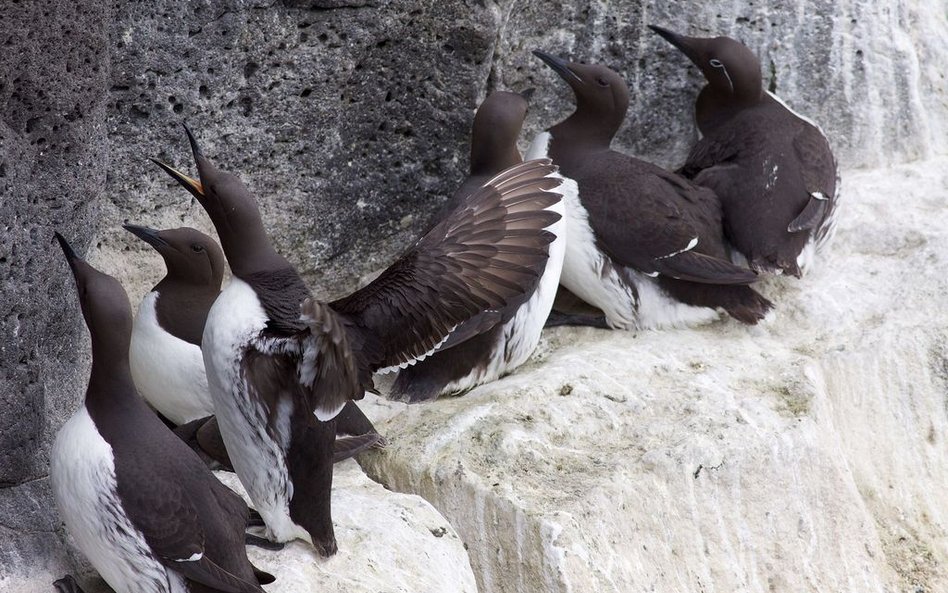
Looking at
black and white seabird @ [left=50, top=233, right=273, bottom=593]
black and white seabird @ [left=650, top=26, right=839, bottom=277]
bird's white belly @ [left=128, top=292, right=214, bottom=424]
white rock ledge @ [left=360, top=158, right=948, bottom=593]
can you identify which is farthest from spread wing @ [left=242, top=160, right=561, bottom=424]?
black and white seabird @ [left=650, top=26, right=839, bottom=277]

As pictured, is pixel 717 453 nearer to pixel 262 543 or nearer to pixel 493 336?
pixel 493 336

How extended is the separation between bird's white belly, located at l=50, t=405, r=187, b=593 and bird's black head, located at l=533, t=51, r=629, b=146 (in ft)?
8.89

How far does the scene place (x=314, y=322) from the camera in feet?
11.3

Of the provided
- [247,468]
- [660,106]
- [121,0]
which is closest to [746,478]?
[247,468]

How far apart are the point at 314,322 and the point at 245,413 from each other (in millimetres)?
644

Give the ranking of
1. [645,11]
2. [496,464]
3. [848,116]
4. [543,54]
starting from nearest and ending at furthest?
[496,464]
[543,54]
[645,11]
[848,116]

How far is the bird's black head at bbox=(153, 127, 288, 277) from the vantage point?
412cm

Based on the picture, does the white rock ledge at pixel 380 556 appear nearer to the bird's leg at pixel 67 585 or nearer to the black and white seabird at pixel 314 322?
the black and white seabird at pixel 314 322

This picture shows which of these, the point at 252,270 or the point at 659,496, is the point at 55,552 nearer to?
the point at 252,270

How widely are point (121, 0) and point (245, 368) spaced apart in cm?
159

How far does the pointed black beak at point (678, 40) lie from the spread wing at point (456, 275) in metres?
1.77

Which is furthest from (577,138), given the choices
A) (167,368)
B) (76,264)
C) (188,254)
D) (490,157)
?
(76,264)

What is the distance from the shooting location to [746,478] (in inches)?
189

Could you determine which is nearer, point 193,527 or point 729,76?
point 193,527
